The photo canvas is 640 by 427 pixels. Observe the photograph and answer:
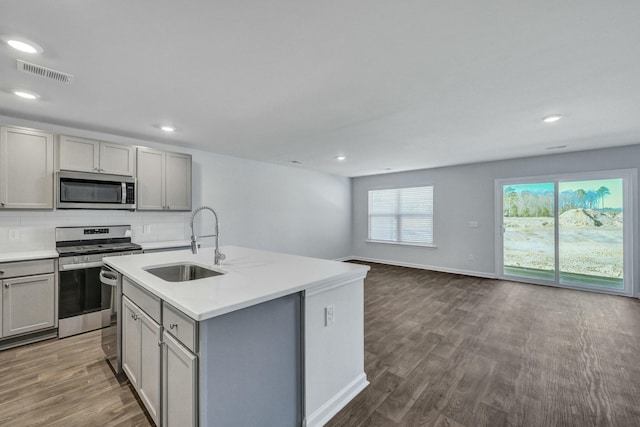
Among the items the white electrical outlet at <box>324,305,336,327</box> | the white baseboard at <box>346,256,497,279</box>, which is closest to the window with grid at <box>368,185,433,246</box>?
the white baseboard at <box>346,256,497,279</box>

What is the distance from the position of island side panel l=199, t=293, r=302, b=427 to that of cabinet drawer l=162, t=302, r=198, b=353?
0.21ft

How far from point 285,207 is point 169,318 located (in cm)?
458

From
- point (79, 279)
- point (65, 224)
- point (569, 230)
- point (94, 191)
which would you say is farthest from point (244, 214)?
point (569, 230)

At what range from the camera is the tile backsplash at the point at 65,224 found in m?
3.06

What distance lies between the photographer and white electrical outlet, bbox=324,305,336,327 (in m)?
1.79

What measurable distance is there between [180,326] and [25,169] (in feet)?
10.1

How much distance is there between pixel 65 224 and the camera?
3.36 meters

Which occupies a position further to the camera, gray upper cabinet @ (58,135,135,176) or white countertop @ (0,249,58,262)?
gray upper cabinet @ (58,135,135,176)

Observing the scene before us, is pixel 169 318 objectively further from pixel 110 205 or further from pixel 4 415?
pixel 110 205

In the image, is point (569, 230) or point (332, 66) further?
point (569, 230)

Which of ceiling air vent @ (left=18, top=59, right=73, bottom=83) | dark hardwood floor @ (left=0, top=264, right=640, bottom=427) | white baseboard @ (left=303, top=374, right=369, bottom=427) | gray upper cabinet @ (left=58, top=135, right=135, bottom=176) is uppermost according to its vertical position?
ceiling air vent @ (left=18, top=59, right=73, bottom=83)

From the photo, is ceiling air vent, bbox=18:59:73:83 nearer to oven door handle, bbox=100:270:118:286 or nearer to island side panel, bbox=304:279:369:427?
oven door handle, bbox=100:270:118:286

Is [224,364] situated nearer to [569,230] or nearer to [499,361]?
[499,361]

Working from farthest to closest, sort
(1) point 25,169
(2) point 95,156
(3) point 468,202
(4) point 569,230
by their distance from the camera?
(3) point 468,202
(4) point 569,230
(2) point 95,156
(1) point 25,169
